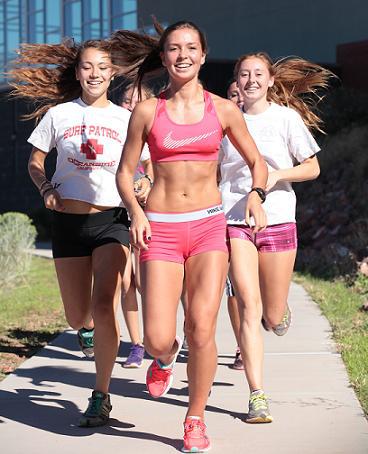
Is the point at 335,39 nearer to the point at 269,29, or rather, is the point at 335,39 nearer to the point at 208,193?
the point at 269,29

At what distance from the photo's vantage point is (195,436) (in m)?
5.59

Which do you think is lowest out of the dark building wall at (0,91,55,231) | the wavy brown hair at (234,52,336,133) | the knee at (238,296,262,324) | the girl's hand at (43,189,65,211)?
the dark building wall at (0,91,55,231)

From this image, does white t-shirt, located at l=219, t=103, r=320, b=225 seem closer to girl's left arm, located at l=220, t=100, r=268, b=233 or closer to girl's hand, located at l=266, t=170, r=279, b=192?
girl's hand, located at l=266, t=170, r=279, b=192

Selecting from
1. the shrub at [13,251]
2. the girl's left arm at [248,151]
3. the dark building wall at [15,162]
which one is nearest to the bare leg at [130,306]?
the girl's left arm at [248,151]

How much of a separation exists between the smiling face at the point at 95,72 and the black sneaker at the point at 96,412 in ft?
5.91

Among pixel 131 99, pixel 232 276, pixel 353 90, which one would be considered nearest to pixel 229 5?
pixel 353 90

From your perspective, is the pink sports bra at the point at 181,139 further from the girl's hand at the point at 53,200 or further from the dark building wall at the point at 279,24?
the dark building wall at the point at 279,24

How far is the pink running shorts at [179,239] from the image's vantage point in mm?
5680

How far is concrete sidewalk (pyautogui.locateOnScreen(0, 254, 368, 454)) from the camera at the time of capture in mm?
5812

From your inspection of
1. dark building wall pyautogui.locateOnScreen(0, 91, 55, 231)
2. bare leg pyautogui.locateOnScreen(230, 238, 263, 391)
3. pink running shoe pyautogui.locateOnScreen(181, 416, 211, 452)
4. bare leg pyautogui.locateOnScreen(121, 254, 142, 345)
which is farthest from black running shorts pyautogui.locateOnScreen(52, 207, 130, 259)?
dark building wall pyautogui.locateOnScreen(0, 91, 55, 231)

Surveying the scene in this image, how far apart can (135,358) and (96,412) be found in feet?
6.73

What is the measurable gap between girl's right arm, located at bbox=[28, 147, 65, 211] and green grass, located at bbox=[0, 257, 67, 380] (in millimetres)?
1939

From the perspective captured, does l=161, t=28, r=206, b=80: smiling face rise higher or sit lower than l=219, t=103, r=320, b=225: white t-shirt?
higher

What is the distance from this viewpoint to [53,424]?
644 centimetres
